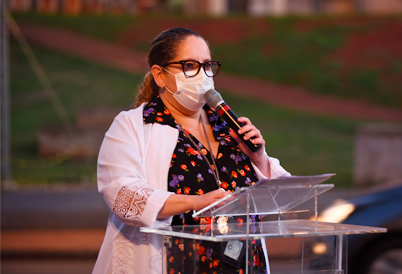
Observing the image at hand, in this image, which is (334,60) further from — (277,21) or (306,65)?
(277,21)

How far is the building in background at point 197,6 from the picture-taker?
2373cm

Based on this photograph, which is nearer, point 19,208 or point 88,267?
point 88,267

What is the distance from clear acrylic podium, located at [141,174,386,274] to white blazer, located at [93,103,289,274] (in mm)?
135

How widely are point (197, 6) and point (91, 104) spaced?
939cm

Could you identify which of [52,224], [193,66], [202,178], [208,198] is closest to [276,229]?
[208,198]

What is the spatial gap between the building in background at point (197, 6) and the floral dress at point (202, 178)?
21582 mm

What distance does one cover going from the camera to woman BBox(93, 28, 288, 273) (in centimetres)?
213

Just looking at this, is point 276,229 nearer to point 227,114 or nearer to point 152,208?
point 152,208

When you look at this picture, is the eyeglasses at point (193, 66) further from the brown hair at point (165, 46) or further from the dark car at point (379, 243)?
the dark car at point (379, 243)

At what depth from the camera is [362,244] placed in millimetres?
4953

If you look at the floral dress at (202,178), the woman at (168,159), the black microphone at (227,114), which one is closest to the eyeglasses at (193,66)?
the woman at (168,159)

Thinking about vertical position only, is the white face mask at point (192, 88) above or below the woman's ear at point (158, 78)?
below

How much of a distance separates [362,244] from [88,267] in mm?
3661

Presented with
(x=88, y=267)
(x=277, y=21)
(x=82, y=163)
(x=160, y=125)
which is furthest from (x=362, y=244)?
(x=277, y=21)
